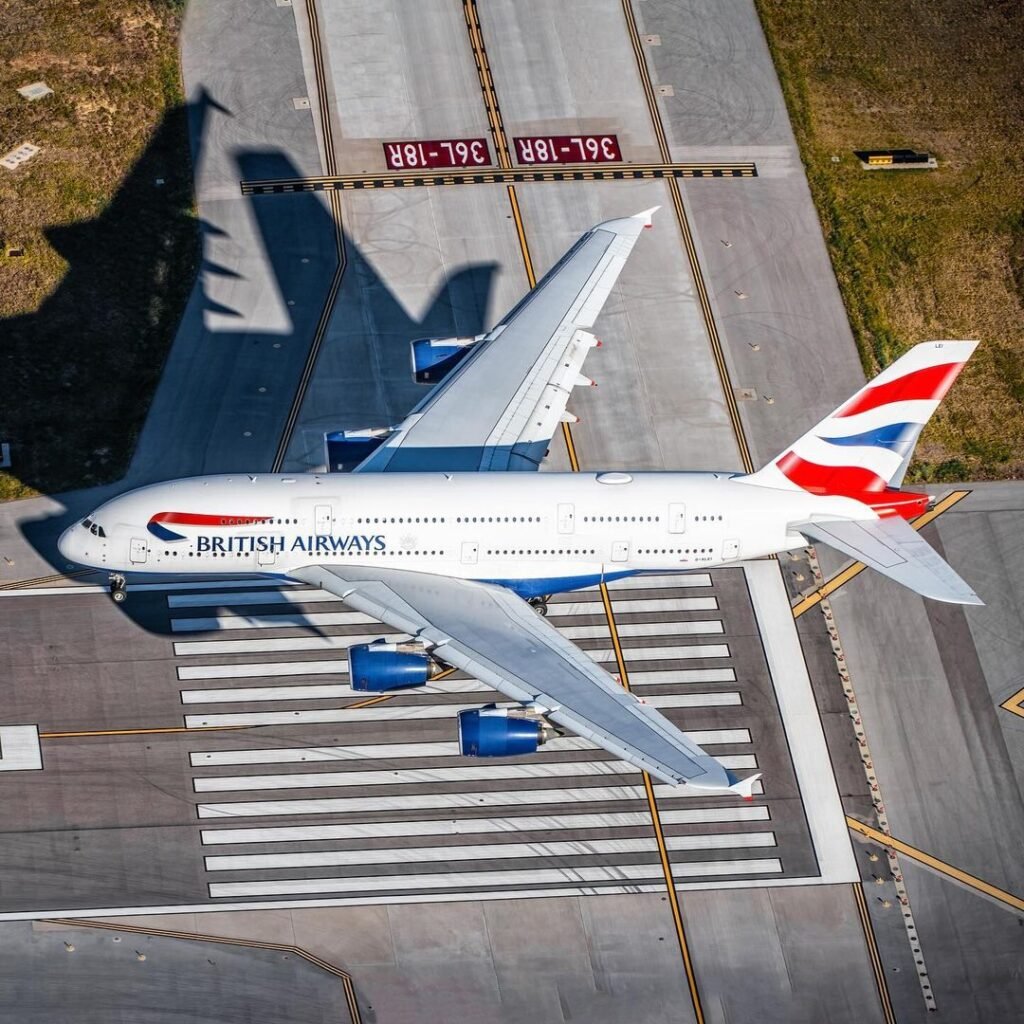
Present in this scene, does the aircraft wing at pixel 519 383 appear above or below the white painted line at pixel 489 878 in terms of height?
above

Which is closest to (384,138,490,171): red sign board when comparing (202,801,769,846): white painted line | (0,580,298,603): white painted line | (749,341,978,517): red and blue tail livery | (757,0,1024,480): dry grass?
(757,0,1024,480): dry grass

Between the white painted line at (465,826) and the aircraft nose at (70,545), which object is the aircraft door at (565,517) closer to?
the white painted line at (465,826)

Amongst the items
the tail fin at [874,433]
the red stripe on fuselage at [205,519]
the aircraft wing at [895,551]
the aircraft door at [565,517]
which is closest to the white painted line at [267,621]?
the red stripe on fuselage at [205,519]

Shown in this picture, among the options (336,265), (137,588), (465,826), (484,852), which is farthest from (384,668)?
(336,265)

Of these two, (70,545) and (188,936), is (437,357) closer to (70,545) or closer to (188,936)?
(70,545)

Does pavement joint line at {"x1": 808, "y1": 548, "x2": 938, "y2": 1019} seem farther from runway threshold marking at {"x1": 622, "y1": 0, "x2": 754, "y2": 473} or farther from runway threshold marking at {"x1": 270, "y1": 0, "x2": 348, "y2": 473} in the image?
runway threshold marking at {"x1": 270, "y1": 0, "x2": 348, "y2": 473}
